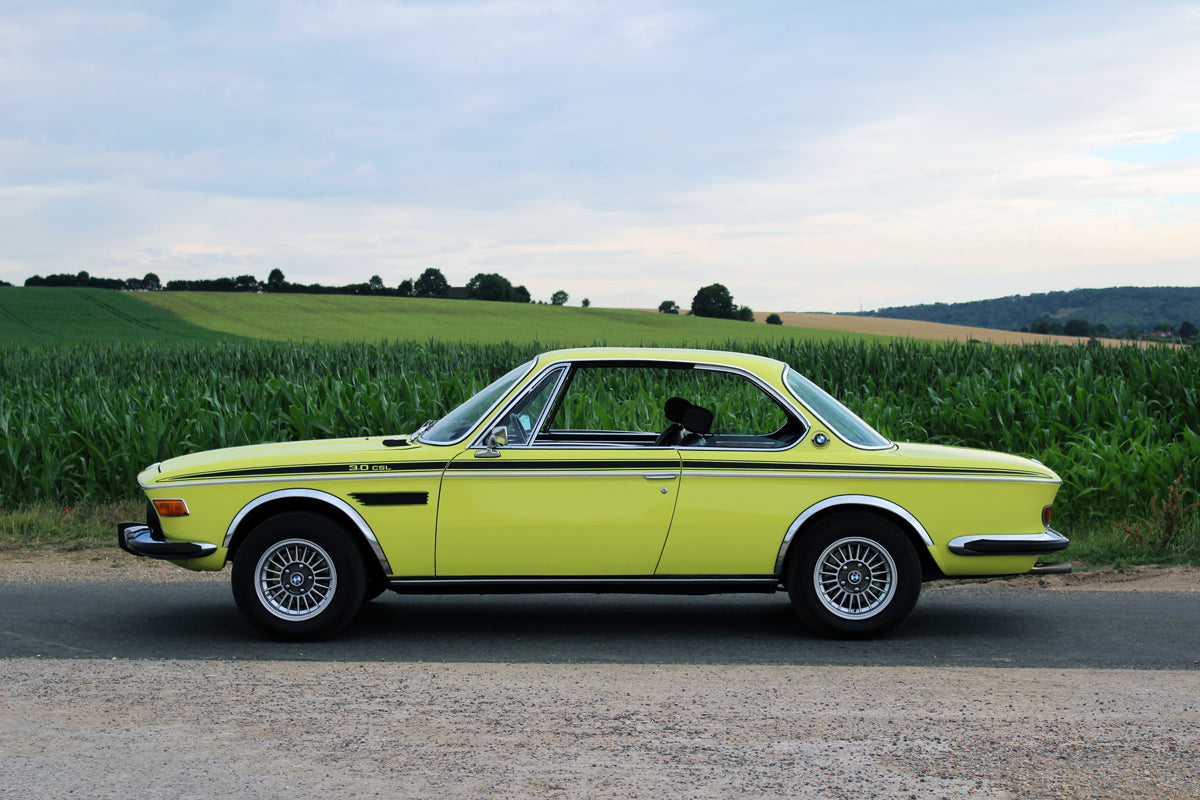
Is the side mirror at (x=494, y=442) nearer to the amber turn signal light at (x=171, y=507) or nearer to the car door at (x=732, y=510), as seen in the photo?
the car door at (x=732, y=510)

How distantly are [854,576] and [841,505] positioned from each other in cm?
41

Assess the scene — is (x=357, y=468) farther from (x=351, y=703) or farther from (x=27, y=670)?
(x=27, y=670)

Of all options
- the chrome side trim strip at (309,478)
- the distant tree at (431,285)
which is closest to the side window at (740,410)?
the chrome side trim strip at (309,478)

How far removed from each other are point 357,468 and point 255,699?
4.98ft

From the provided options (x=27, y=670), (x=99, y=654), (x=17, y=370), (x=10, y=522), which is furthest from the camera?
(x=17, y=370)

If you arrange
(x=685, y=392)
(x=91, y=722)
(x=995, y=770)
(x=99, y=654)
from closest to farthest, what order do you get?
(x=995, y=770) < (x=91, y=722) < (x=99, y=654) < (x=685, y=392)

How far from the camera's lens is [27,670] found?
5.54 m

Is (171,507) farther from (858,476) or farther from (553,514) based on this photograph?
(858,476)

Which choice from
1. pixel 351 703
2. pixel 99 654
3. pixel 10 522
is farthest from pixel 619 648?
pixel 10 522

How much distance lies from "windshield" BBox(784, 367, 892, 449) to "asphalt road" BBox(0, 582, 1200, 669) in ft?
3.85

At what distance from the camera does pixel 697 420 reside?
6074 millimetres

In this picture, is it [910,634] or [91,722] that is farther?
[910,634]

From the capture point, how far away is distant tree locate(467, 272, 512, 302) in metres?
90.4

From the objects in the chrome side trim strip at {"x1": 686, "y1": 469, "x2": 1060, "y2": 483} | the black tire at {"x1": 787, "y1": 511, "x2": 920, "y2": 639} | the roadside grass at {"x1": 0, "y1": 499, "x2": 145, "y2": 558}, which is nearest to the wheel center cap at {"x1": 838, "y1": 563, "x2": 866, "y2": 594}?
the black tire at {"x1": 787, "y1": 511, "x2": 920, "y2": 639}
